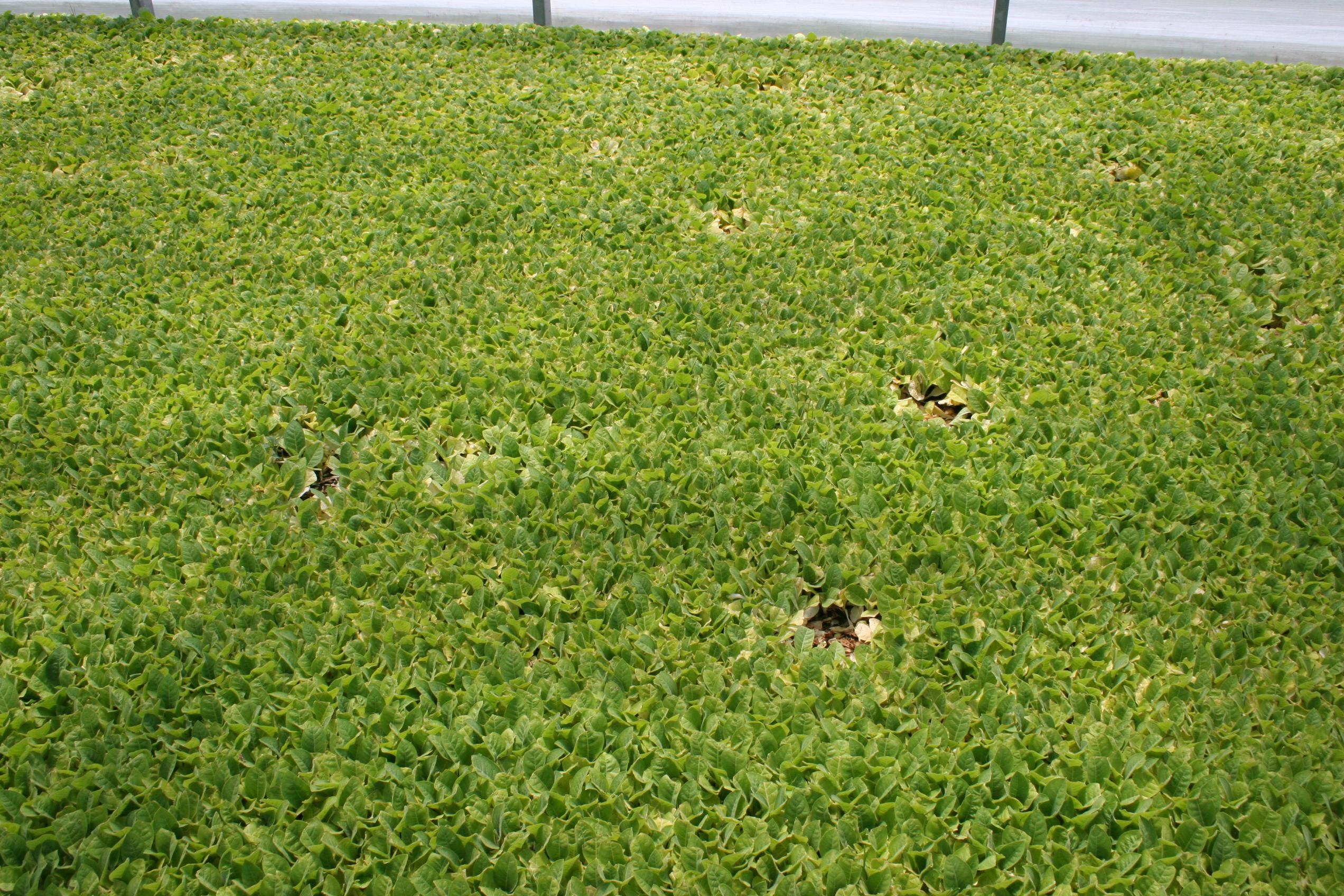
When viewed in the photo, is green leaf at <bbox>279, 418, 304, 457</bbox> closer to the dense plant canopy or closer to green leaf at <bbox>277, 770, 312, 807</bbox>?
the dense plant canopy

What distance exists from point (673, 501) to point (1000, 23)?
5321 mm

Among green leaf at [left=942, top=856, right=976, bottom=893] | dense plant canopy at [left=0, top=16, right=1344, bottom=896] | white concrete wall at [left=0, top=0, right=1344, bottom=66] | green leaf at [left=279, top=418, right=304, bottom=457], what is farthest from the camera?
white concrete wall at [left=0, top=0, right=1344, bottom=66]

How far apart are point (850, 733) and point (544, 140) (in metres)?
3.97

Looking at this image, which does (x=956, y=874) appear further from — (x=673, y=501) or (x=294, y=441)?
(x=294, y=441)

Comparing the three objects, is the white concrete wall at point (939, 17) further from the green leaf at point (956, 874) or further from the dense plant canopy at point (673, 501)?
the green leaf at point (956, 874)

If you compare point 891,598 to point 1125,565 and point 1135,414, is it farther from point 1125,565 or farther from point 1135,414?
point 1135,414

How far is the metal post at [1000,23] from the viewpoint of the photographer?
694 centimetres

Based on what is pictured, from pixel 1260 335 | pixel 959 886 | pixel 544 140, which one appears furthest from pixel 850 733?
pixel 544 140

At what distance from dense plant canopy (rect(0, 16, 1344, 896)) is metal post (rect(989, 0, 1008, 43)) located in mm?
1464

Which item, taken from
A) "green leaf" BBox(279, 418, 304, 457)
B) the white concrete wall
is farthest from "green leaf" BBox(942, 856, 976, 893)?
the white concrete wall

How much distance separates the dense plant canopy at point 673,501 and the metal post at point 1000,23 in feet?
4.80

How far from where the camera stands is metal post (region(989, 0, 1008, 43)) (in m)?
6.94

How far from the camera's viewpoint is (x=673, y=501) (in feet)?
10.3

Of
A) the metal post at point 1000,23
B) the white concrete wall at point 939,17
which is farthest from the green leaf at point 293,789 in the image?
the metal post at point 1000,23
